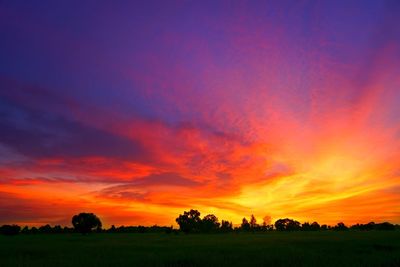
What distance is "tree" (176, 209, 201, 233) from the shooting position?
459ft

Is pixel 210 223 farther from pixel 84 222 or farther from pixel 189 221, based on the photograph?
pixel 84 222

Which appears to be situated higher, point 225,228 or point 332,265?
point 225,228

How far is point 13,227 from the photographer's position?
348ft

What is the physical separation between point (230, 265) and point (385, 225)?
188m

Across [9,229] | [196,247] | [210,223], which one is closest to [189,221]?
[210,223]

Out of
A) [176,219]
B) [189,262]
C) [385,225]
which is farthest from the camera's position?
[385,225]

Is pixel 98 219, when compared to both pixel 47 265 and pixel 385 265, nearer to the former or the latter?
pixel 47 265

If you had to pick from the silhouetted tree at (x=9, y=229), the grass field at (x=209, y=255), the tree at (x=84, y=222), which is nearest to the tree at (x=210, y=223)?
A: the tree at (x=84, y=222)

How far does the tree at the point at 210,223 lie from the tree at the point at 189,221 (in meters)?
10.6

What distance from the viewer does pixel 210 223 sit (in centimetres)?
17050

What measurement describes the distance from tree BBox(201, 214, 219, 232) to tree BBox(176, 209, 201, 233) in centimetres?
1057

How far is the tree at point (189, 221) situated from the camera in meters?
140

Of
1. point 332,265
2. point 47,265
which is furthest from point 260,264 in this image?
point 47,265

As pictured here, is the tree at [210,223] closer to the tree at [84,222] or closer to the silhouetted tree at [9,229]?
the tree at [84,222]
